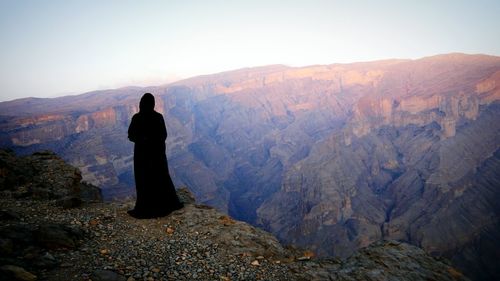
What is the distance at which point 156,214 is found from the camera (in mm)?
8148

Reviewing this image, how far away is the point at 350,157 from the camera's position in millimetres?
100625

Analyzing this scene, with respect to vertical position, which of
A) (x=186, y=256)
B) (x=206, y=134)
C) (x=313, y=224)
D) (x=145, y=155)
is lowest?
(x=313, y=224)

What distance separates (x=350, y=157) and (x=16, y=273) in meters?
103

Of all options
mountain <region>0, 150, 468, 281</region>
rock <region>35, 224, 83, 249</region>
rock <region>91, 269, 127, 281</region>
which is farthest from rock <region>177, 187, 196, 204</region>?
rock <region>91, 269, 127, 281</region>

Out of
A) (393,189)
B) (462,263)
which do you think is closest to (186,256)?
(462,263)

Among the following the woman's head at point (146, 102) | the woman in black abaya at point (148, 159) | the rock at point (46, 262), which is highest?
the woman's head at point (146, 102)

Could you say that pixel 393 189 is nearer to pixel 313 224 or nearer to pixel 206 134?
pixel 313 224

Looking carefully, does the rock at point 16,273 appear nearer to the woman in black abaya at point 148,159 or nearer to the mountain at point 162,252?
the mountain at point 162,252

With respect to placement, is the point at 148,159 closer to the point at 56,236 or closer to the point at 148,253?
the point at 148,253

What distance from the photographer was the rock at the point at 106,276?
5161 millimetres

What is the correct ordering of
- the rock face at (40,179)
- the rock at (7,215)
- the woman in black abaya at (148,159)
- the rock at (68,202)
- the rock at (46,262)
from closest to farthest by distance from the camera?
the rock at (46,262)
the rock at (7,215)
the woman in black abaya at (148,159)
the rock at (68,202)
the rock face at (40,179)

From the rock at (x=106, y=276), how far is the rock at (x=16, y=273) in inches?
33.6

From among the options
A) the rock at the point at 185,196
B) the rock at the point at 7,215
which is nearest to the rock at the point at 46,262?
the rock at the point at 7,215

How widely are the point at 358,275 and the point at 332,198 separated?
76.8 m
